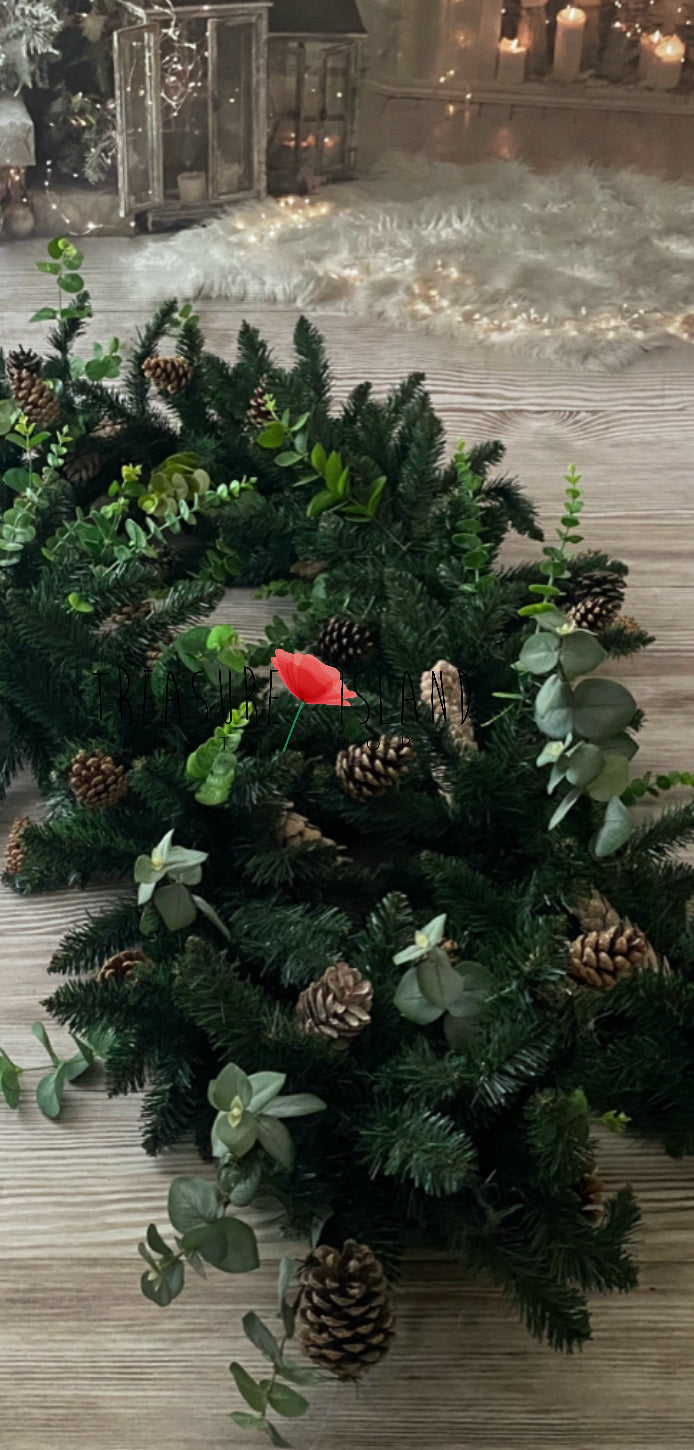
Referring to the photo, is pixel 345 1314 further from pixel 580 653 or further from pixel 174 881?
pixel 580 653

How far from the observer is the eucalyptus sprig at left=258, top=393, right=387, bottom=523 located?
1.07 metres

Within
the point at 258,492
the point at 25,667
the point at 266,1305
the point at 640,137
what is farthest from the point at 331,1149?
the point at 640,137

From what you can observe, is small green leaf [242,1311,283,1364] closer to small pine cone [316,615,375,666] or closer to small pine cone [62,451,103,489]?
small pine cone [316,615,375,666]

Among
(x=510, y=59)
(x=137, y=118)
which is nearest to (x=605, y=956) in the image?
(x=137, y=118)

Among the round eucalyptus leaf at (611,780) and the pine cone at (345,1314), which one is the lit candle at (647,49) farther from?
the pine cone at (345,1314)

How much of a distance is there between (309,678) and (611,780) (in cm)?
18

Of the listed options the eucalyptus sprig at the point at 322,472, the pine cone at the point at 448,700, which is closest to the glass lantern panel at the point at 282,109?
the eucalyptus sprig at the point at 322,472

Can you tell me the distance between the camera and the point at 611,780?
711 mm

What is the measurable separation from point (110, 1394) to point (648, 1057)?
12.6 inches

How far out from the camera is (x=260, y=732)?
2.84 feet

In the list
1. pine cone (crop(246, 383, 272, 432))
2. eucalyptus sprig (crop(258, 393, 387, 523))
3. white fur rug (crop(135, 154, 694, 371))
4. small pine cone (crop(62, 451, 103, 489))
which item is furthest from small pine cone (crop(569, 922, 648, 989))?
white fur rug (crop(135, 154, 694, 371))

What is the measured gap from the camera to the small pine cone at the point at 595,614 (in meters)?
0.98

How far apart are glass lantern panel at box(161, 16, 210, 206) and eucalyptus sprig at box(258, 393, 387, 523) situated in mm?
1231

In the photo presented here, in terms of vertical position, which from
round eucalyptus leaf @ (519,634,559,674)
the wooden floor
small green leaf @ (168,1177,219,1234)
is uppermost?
round eucalyptus leaf @ (519,634,559,674)
